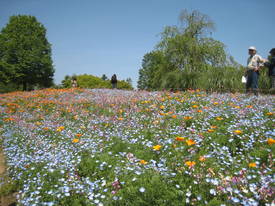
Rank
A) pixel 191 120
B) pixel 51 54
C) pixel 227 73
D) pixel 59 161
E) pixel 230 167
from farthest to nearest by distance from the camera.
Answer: pixel 51 54, pixel 227 73, pixel 191 120, pixel 59 161, pixel 230 167

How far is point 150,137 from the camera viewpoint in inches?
173

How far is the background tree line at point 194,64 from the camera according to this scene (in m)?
14.6

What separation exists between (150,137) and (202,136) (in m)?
1.07

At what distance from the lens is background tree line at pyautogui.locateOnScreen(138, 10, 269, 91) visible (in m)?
14.6

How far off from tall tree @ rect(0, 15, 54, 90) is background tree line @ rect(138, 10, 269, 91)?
928 inches

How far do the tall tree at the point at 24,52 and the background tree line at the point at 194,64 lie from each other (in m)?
23.6

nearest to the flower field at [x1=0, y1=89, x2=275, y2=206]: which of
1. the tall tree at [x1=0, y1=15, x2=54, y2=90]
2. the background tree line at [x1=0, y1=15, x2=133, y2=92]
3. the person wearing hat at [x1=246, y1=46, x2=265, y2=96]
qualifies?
the person wearing hat at [x1=246, y1=46, x2=265, y2=96]

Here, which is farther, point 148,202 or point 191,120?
point 191,120

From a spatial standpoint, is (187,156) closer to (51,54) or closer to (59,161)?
(59,161)

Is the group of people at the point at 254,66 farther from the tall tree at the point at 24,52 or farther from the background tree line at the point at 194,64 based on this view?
the tall tree at the point at 24,52

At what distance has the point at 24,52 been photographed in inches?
1378

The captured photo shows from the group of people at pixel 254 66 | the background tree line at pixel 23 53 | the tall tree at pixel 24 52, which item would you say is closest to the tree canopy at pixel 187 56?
the group of people at pixel 254 66

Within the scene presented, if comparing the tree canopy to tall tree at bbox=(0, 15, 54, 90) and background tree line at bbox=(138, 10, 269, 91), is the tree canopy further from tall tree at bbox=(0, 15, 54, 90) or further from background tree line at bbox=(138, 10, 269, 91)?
tall tree at bbox=(0, 15, 54, 90)

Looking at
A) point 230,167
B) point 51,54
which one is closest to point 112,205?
point 230,167
